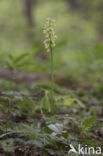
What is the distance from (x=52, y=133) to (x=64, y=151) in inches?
5.4

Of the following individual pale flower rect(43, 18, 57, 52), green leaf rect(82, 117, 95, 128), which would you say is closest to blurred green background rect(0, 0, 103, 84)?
individual pale flower rect(43, 18, 57, 52)

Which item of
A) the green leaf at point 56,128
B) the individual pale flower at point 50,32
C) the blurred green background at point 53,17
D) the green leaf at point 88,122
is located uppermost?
the blurred green background at point 53,17

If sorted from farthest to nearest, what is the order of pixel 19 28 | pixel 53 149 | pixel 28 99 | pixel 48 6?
pixel 48 6 → pixel 19 28 → pixel 28 99 → pixel 53 149

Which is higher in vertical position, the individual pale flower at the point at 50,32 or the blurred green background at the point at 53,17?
the blurred green background at the point at 53,17

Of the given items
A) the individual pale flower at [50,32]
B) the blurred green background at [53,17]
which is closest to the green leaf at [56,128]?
the individual pale flower at [50,32]

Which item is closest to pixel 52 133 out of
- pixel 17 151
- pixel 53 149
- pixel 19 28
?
pixel 53 149

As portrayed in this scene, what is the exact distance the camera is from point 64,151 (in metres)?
1.31

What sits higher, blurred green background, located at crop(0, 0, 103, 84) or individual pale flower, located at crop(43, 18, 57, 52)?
blurred green background, located at crop(0, 0, 103, 84)

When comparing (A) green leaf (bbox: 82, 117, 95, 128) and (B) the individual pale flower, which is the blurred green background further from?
(A) green leaf (bbox: 82, 117, 95, 128)

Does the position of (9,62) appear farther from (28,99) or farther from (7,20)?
(7,20)

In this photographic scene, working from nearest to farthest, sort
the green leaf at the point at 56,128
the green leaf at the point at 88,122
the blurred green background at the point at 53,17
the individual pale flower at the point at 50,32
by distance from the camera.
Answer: the green leaf at the point at 56,128
the green leaf at the point at 88,122
the individual pale flower at the point at 50,32
the blurred green background at the point at 53,17

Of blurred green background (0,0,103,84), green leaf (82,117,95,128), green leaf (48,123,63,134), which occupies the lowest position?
green leaf (48,123,63,134)

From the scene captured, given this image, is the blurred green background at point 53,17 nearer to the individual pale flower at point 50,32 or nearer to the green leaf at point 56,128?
the individual pale flower at point 50,32

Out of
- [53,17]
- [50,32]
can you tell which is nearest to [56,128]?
[50,32]
